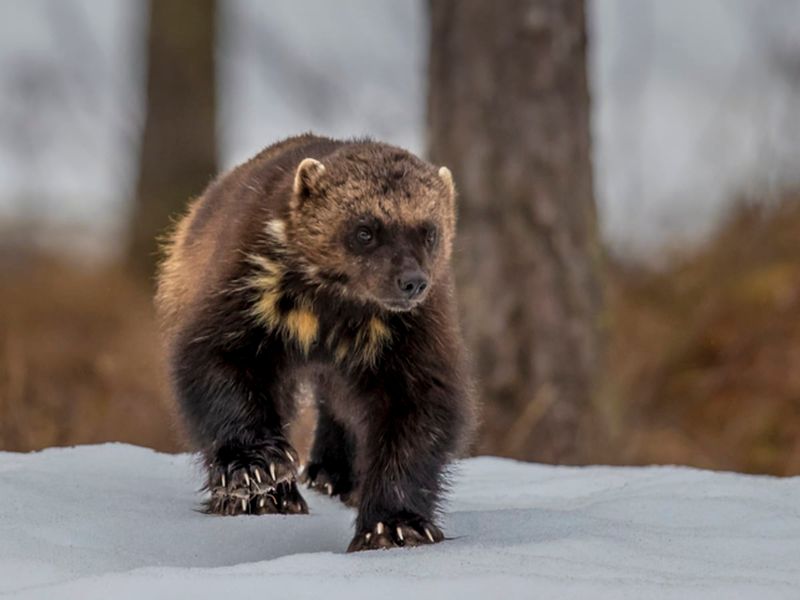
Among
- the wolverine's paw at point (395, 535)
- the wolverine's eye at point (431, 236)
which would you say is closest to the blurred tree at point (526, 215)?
the wolverine's eye at point (431, 236)

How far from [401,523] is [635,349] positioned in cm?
644

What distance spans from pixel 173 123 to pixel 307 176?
859cm

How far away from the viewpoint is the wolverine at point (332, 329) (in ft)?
→ 13.7

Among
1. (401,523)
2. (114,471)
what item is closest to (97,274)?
(114,471)

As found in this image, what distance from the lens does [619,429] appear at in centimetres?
770

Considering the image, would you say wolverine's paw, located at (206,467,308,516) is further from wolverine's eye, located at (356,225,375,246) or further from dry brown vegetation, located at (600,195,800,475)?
dry brown vegetation, located at (600,195,800,475)

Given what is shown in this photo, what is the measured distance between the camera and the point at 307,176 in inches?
174

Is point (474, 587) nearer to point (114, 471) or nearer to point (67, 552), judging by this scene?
point (67, 552)

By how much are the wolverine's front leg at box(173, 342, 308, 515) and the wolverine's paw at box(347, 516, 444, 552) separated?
311 millimetres

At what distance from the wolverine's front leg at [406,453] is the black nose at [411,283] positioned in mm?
266

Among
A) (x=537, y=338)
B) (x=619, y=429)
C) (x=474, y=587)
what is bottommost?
(x=619, y=429)

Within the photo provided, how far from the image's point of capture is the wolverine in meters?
4.17

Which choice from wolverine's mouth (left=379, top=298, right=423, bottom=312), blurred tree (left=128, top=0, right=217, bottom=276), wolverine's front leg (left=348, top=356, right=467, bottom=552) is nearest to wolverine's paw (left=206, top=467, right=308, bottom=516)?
wolverine's front leg (left=348, top=356, right=467, bottom=552)

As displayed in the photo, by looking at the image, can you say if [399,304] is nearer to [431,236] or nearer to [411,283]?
[411,283]
